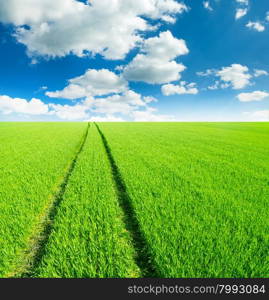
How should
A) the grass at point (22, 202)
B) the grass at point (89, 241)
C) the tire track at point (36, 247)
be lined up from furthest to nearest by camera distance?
the grass at point (22, 202) → the tire track at point (36, 247) → the grass at point (89, 241)

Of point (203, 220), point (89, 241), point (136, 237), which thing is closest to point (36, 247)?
point (89, 241)

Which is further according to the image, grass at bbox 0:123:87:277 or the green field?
grass at bbox 0:123:87:277

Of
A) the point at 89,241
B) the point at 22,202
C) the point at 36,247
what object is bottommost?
the point at 36,247

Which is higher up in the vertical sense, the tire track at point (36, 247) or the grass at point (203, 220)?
the grass at point (203, 220)

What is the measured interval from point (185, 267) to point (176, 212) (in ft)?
5.38

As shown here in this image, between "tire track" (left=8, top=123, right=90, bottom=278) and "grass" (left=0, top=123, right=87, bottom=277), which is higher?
"grass" (left=0, top=123, right=87, bottom=277)

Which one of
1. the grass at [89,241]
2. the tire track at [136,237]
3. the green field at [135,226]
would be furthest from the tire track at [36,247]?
the tire track at [136,237]

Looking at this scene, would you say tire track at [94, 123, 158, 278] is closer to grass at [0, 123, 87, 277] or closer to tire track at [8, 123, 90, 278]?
tire track at [8, 123, 90, 278]

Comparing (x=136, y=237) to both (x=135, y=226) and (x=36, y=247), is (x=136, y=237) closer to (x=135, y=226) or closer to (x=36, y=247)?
(x=135, y=226)

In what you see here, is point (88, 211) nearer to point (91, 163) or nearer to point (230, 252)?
point (230, 252)

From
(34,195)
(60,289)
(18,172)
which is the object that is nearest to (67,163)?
(18,172)

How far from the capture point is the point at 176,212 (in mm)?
4402

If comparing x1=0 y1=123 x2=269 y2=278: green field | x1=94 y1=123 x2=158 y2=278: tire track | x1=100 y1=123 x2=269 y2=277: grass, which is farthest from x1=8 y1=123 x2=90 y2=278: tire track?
x1=100 y1=123 x2=269 y2=277: grass

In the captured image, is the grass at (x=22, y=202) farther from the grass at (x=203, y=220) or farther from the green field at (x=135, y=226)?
the grass at (x=203, y=220)
